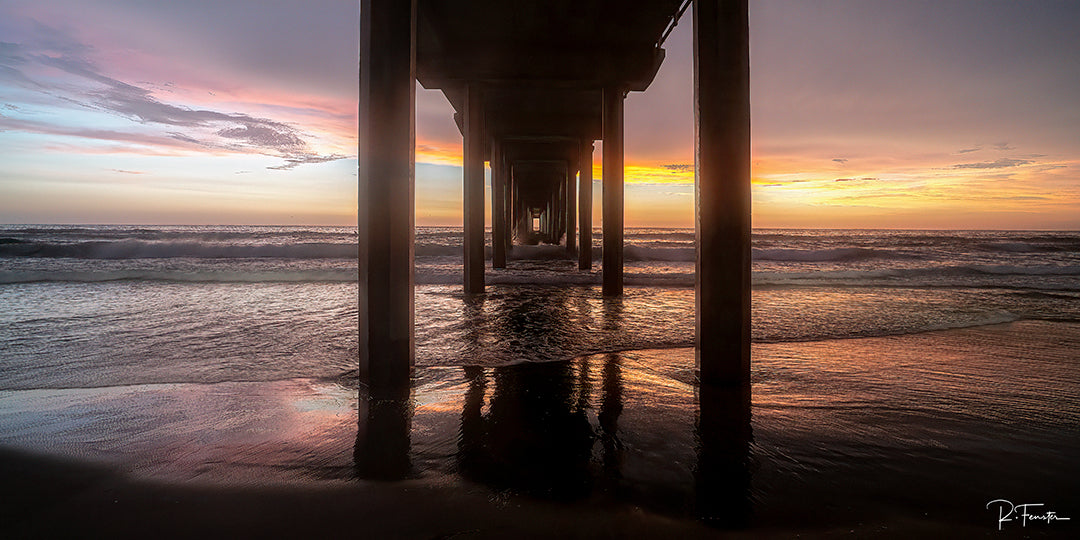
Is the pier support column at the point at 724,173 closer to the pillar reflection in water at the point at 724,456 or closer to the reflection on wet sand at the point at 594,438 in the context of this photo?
the pillar reflection in water at the point at 724,456

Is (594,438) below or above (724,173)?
below

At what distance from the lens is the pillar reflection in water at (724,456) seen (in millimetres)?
1807

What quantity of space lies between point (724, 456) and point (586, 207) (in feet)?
44.7

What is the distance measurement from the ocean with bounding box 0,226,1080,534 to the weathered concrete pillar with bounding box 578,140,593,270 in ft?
24.7

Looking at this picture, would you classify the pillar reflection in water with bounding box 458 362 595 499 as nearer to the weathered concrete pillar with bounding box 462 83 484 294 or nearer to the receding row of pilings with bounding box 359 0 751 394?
the receding row of pilings with bounding box 359 0 751 394

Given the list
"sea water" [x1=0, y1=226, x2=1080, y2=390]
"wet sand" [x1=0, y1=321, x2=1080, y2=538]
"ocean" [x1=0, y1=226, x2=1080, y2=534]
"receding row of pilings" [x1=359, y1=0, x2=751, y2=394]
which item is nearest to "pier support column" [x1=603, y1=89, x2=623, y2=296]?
"sea water" [x1=0, y1=226, x2=1080, y2=390]

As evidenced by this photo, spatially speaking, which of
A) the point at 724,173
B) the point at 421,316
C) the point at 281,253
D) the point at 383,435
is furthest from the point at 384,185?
the point at 281,253

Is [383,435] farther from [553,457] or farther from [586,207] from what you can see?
[586,207]

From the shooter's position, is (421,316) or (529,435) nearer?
(529,435)

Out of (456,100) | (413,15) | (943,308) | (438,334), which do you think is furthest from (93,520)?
(456,100)

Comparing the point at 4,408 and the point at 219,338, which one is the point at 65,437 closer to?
the point at 4,408

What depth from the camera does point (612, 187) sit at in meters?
9.67

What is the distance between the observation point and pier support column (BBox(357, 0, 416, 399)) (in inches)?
130

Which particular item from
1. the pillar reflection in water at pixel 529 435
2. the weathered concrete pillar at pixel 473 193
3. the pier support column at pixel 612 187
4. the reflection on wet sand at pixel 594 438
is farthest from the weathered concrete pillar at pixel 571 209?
the pillar reflection in water at pixel 529 435
